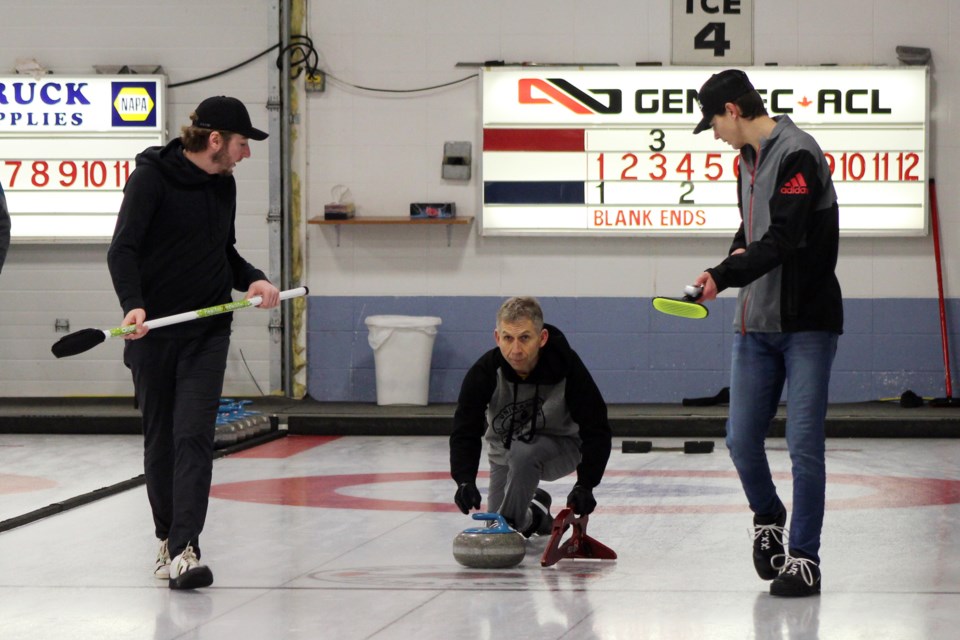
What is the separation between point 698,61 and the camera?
9797mm

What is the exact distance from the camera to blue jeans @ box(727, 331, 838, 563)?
4.05m

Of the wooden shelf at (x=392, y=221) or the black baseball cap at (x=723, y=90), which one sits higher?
the black baseball cap at (x=723, y=90)

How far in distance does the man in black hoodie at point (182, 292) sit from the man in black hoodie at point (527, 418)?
0.78 metres

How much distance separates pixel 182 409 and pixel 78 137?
6.13m

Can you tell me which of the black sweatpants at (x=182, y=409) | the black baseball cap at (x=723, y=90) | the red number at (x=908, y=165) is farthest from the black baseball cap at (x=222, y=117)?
the red number at (x=908, y=165)

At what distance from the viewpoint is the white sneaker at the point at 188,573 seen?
4230mm

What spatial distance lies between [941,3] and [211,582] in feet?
24.6

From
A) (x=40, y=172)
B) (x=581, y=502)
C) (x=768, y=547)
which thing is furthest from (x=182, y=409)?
(x=40, y=172)

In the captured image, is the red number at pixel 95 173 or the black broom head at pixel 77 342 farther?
the red number at pixel 95 173

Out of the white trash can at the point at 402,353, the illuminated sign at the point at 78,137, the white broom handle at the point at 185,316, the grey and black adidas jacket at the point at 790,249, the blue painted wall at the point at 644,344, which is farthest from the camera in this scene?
the illuminated sign at the point at 78,137

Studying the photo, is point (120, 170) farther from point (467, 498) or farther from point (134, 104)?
point (467, 498)

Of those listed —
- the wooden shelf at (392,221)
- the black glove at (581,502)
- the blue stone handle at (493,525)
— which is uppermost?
the wooden shelf at (392,221)

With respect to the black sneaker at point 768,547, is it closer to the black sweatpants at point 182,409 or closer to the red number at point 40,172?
the black sweatpants at point 182,409

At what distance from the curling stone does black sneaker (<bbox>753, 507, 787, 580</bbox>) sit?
2.56ft
